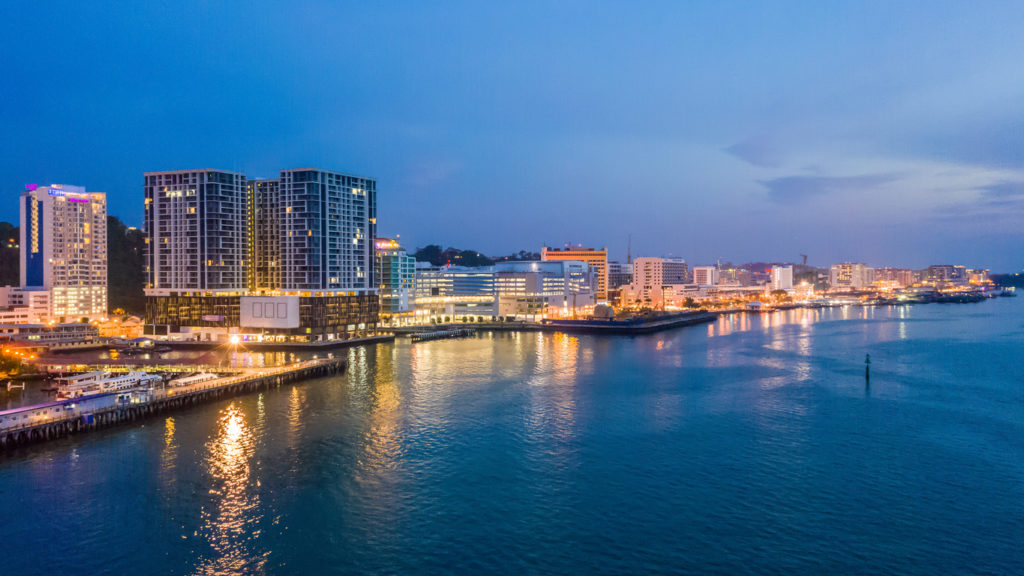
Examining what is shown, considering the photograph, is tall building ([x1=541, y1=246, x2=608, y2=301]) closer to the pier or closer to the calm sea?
the calm sea

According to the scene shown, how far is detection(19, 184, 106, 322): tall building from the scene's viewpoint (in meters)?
48.8

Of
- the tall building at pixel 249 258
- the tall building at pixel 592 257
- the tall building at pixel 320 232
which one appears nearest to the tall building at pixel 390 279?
the tall building at pixel 320 232

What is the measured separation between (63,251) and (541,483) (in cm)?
5092

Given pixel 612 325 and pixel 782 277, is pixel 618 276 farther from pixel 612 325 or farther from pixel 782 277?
pixel 612 325

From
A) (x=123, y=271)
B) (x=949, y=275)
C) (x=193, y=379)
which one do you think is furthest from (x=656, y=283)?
(x=949, y=275)

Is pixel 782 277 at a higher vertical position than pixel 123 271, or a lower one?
higher

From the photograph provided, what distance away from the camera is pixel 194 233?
4594 cm

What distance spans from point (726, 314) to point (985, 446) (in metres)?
73.7

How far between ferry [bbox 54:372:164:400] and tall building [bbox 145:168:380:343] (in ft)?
58.4

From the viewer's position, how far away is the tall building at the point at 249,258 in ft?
149

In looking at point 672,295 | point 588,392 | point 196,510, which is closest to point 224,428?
point 196,510

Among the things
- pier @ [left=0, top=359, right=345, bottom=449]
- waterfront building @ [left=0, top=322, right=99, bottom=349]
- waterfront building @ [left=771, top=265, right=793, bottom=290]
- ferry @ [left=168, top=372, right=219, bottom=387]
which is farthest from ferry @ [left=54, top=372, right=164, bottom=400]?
waterfront building @ [left=771, top=265, right=793, bottom=290]

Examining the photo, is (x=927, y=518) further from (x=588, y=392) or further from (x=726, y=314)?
(x=726, y=314)

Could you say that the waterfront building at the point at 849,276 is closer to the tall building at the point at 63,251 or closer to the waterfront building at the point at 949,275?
the waterfront building at the point at 949,275
